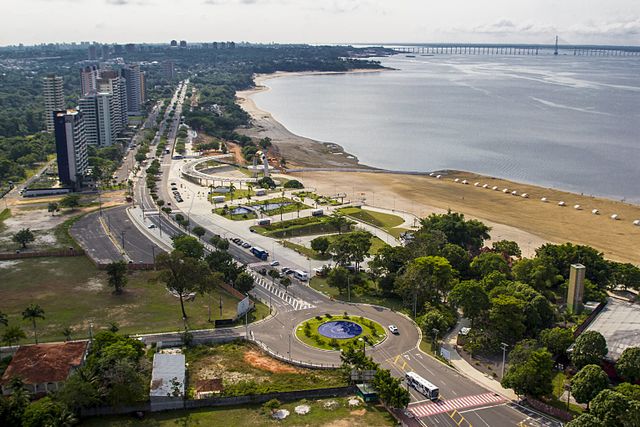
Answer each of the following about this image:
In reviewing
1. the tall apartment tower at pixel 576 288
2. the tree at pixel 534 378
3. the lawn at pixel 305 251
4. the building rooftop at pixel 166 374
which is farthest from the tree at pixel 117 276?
the tall apartment tower at pixel 576 288

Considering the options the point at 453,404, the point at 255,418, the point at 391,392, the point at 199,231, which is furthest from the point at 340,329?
the point at 199,231

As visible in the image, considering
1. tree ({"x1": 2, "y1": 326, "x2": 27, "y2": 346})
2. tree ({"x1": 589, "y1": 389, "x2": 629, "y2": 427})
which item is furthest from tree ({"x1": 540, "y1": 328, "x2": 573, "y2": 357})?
tree ({"x1": 2, "y1": 326, "x2": 27, "y2": 346})

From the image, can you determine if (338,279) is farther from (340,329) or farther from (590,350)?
(590,350)

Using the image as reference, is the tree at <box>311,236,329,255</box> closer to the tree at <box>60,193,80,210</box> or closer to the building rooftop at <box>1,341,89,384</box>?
the building rooftop at <box>1,341,89,384</box>

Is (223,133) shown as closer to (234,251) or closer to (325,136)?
(325,136)

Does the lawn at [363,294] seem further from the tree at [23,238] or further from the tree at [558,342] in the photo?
the tree at [23,238]

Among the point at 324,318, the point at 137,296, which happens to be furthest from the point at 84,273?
the point at 324,318
